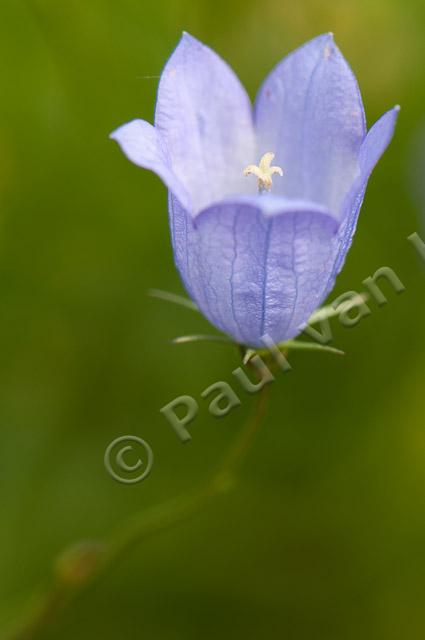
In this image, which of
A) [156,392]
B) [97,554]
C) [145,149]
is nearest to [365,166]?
[145,149]

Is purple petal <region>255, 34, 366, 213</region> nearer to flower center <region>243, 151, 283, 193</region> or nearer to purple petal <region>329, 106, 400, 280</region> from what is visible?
flower center <region>243, 151, 283, 193</region>

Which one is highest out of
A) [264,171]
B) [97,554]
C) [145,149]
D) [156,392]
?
Answer: [145,149]

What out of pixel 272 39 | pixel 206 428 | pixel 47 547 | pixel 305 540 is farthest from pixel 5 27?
pixel 305 540

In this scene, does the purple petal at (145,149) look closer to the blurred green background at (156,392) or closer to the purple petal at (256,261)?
the purple petal at (256,261)

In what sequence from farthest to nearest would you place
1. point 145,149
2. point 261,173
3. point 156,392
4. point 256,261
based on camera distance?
point 156,392 < point 261,173 < point 256,261 < point 145,149

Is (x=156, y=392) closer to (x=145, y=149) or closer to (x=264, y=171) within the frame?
(x=264, y=171)

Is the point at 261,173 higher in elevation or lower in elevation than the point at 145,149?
lower

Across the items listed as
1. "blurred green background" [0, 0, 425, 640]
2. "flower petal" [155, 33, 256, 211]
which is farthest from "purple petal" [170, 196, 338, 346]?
"blurred green background" [0, 0, 425, 640]
